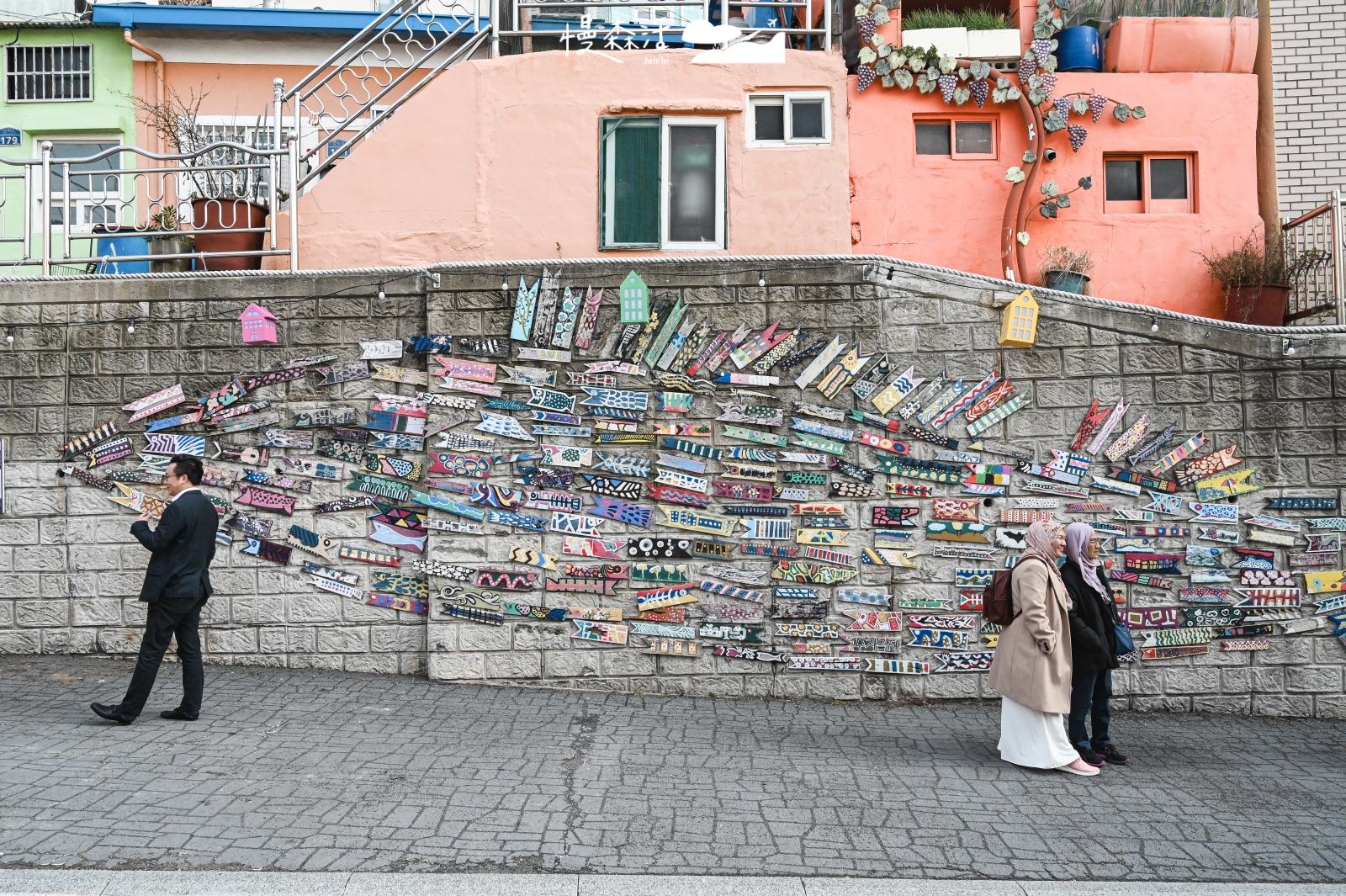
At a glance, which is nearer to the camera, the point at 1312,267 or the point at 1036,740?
the point at 1036,740

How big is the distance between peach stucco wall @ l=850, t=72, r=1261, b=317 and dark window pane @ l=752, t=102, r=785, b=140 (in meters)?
0.78

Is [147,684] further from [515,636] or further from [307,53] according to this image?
[307,53]

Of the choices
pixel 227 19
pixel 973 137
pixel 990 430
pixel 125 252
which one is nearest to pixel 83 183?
pixel 227 19

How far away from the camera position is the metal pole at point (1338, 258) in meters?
8.99

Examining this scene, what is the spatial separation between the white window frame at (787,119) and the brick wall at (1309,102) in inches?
180

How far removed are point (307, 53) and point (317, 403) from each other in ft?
24.8

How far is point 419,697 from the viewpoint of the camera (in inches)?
313

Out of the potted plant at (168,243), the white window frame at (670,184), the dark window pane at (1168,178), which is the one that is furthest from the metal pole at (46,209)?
the dark window pane at (1168,178)

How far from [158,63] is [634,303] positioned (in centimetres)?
933

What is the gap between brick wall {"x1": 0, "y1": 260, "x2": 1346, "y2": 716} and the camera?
831cm

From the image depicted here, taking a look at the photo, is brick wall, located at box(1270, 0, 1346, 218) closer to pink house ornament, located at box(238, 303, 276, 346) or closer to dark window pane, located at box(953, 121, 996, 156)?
dark window pane, located at box(953, 121, 996, 156)

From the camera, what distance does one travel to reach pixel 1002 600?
22.2 feet

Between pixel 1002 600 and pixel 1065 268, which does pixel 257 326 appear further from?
pixel 1065 268

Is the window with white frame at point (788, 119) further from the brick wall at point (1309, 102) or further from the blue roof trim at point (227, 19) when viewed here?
the blue roof trim at point (227, 19)
